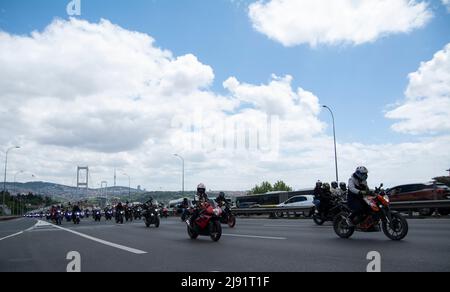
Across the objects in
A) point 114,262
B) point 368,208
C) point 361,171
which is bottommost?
point 114,262

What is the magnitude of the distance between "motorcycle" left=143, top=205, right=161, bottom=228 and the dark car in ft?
44.9

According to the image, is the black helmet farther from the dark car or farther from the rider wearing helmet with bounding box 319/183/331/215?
the dark car

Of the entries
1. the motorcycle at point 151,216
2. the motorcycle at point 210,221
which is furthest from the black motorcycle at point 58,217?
the motorcycle at point 210,221

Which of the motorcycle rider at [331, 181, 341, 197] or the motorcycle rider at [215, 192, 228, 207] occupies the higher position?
the motorcycle rider at [331, 181, 341, 197]

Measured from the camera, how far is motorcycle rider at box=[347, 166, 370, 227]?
1014 centimetres

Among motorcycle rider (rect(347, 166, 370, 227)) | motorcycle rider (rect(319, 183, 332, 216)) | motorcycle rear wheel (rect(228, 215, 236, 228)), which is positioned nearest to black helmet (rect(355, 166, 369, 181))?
motorcycle rider (rect(347, 166, 370, 227))

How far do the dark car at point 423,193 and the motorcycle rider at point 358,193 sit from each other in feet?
45.1

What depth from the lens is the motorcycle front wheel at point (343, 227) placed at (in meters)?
10.9

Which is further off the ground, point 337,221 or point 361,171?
point 361,171

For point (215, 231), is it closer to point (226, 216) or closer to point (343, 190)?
point (343, 190)
